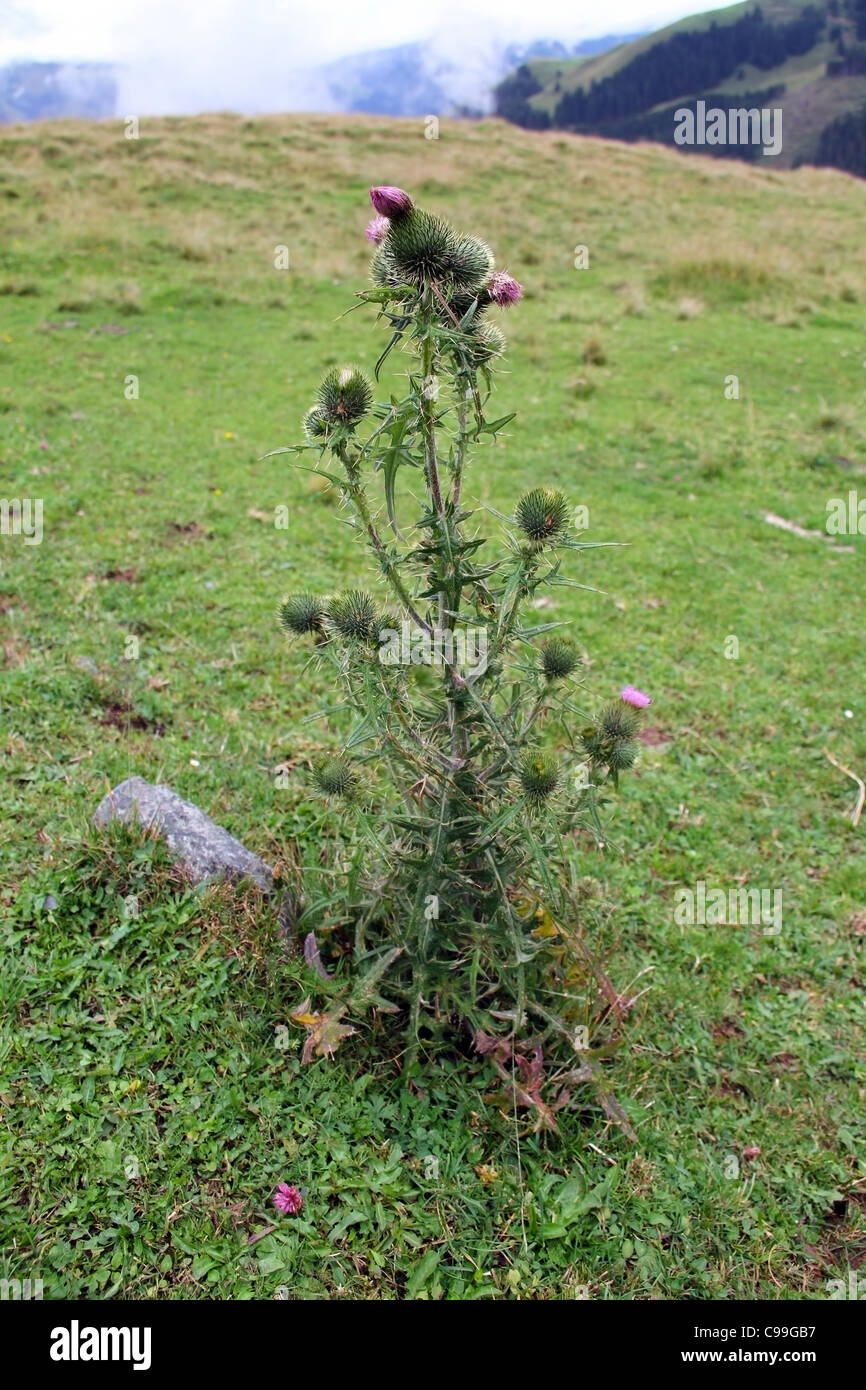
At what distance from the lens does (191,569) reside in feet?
20.1

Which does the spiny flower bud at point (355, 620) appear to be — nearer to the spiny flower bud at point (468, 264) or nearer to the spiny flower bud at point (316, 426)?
the spiny flower bud at point (316, 426)

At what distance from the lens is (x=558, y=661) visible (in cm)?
268

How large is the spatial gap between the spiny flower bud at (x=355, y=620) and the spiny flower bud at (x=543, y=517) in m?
0.52

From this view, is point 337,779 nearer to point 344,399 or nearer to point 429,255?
point 344,399

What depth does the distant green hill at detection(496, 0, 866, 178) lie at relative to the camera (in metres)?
78.4

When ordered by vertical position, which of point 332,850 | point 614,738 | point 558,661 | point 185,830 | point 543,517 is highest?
point 543,517

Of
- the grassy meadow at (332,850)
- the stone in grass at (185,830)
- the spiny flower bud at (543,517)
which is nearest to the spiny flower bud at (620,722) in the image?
the spiny flower bud at (543,517)

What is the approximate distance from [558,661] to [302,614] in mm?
813

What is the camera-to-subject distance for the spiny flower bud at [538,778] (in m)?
2.52

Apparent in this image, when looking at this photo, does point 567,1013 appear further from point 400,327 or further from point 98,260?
point 98,260

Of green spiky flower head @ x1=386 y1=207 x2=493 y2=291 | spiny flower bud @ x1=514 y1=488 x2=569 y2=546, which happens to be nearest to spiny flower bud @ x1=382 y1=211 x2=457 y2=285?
green spiky flower head @ x1=386 y1=207 x2=493 y2=291

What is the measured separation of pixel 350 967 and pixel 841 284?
18.6 meters

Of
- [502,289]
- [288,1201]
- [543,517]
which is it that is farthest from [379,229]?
[288,1201]

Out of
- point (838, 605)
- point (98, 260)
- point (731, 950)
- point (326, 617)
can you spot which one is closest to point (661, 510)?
point (838, 605)
